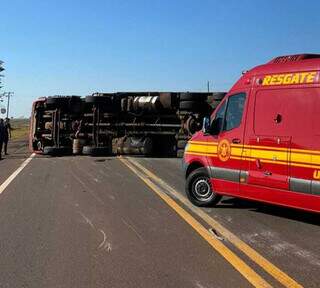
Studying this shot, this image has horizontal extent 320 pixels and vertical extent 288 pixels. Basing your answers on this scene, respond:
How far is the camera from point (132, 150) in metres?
24.2

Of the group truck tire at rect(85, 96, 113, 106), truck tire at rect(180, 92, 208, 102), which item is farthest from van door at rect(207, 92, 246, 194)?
truck tire at rect(85, 96, 113, 106)

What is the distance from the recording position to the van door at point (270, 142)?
340 inches

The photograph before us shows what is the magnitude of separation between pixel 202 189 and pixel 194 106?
12383 millimetres

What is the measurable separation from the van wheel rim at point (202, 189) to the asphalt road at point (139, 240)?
316 millimetres

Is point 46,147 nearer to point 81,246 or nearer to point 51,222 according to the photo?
point 51,222

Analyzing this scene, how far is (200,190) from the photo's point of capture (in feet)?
34.8

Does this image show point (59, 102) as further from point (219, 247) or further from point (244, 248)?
→ point (244, 248)

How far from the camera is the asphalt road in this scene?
19.4 ft

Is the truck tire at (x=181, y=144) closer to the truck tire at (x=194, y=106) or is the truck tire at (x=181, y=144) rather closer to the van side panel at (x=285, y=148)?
the truck tire at (x=194, y=106)

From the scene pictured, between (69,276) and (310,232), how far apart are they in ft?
12.1

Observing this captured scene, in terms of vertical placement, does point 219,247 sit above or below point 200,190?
below

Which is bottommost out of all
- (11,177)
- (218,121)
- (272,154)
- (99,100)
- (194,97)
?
(11,177)

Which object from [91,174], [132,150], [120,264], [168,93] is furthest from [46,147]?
[120,264]

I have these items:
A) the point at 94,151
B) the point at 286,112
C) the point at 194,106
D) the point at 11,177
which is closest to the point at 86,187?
the point at 11,177
